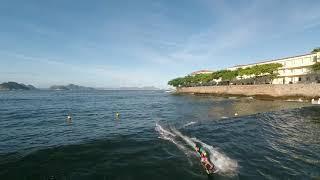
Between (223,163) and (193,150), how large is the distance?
13.1ft

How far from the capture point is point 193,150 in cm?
2397

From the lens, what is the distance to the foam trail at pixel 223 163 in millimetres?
18656

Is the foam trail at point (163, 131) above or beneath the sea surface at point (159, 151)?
above

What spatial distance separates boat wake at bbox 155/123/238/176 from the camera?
63.3 ft

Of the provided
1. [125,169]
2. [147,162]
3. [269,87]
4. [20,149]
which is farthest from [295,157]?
[269,87]

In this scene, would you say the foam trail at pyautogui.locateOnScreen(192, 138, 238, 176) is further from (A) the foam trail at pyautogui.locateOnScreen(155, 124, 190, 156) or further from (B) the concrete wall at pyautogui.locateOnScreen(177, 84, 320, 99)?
(B) the concrete wall at pyautogui.locateOnScreen(177, 84, 320, 99)

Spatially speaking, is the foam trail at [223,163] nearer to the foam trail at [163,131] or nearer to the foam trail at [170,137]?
the foam trail at [170,137]

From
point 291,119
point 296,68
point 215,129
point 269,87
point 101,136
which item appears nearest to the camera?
point 101,136

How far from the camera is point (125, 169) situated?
19.3 meters

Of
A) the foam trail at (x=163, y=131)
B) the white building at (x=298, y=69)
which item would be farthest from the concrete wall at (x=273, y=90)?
the foam trail at (x=163, y=131)

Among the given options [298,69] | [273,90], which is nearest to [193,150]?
[273,90]

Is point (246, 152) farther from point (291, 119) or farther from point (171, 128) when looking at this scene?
point (291, 119)

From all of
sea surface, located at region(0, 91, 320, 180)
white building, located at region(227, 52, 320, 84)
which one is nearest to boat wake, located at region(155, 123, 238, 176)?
sea surface, located at region(0, 91, 320, 180)

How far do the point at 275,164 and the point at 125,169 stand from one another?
1116cm
